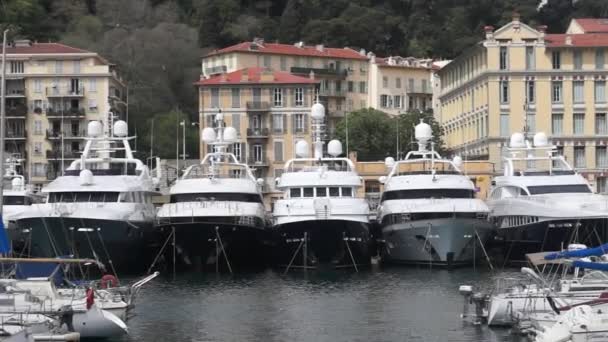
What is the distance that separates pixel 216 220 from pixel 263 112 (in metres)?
45.7

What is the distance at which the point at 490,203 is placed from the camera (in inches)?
3076

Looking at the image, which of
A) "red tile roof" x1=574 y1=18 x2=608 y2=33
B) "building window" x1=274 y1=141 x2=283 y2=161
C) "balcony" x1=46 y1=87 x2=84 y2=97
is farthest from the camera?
"red tile roof" x1=574 y1=18 x2=608 y2=33

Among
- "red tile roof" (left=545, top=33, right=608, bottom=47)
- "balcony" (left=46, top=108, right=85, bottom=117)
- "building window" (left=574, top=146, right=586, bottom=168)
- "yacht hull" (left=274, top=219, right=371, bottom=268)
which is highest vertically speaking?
"red tile roof" (left=545, top=33, right=608, bottom=47)

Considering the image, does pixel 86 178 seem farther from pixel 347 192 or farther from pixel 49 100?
pixel 49 100

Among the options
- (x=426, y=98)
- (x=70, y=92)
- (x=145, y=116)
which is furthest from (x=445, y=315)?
(x=426, y=98)

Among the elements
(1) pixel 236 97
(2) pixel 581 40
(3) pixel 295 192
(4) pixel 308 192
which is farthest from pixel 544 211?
(1) pixel 236 97

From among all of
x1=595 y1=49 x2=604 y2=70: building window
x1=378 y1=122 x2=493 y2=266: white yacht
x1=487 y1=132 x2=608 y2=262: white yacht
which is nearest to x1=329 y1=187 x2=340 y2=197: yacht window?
x1=378 y1=122 x2=493 y2=266: white yacht

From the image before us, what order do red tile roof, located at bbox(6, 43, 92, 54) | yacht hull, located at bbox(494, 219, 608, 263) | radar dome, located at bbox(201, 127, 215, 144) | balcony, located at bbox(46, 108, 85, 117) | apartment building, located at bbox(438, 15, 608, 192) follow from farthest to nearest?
red tile roof, located at bbox(6, 43, 92, 54)
balcony, located at bbox(46, 108, 85, 117)
apartment building, located at bbox(438, 15, 608, 192)
radar dome, located at bbox(201, 127, 215, 144)
yacht hull, located at bbox(494, 219, 608, 263)

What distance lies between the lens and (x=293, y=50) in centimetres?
14200

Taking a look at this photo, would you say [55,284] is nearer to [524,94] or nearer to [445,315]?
[445,315]

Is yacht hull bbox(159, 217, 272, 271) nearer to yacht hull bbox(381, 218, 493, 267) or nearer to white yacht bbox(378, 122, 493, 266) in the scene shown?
white yacht bbox(378, 122, 493, 266)

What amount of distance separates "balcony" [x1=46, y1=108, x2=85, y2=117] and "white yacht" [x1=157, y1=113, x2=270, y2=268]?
45442mm

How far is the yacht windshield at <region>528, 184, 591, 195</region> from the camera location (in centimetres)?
7319

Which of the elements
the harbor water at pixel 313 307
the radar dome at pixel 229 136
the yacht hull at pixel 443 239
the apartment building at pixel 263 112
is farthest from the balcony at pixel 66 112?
the yacht hull at pixel 443 239
